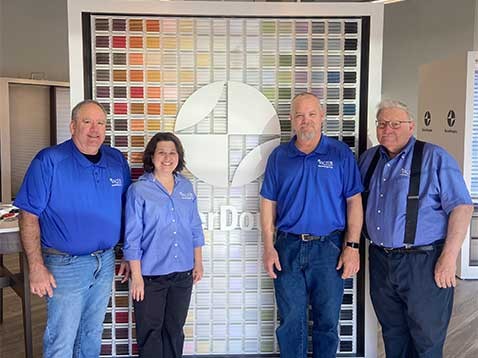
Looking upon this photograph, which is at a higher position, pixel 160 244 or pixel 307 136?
pixel 307 136

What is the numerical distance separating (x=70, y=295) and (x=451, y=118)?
14.8 feet

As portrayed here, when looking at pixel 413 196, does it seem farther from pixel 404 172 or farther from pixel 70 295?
pixel 70 295

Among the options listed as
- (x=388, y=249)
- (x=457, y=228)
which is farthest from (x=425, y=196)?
(x=388, y=249)

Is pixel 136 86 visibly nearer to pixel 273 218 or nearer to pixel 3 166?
pixel 273 218

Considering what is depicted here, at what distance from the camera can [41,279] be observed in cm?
218

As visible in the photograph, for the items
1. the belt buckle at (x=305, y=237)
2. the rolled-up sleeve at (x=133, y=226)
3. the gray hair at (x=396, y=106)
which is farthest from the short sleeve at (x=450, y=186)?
the rolled-up sleeve at (x=133, y=226)

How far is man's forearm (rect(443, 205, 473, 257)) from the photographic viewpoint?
7.48 feet

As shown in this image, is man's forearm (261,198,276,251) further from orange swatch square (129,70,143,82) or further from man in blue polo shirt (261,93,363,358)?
orange swatch square (129,70,143,82)

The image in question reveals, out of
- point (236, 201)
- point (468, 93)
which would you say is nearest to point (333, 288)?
point (236, 201)

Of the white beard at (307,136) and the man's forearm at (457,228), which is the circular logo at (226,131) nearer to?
the white beard at (307,136)

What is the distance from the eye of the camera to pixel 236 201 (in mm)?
3002

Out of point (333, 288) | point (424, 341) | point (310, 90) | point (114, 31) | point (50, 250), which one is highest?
point (114, 31)

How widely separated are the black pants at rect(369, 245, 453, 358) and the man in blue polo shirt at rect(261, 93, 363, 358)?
0.19m

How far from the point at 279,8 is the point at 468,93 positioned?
2979 mm
